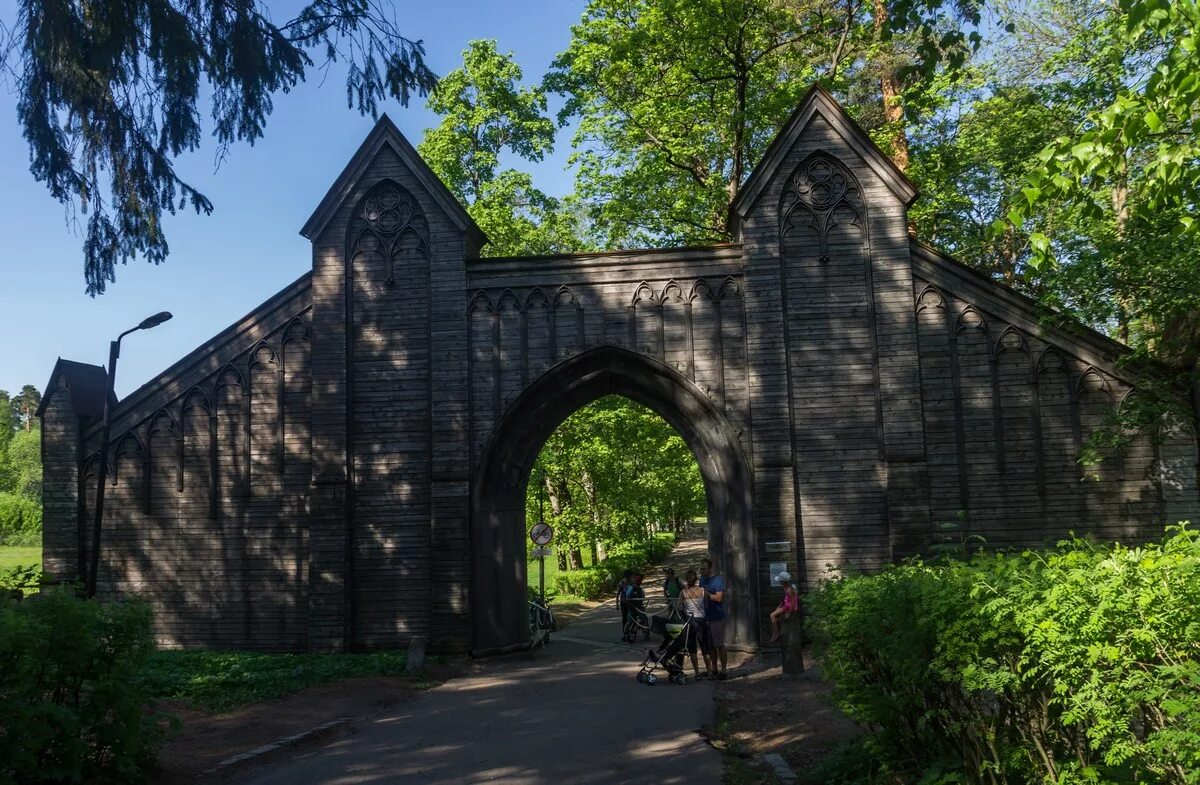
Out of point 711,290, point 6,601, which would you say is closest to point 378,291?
point 711,290

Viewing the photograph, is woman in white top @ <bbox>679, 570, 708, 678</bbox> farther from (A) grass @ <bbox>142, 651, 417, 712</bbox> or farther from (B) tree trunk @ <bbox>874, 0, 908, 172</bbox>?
(B) tree trunk @ <bbox>874, 0, 908, 172</bbox>

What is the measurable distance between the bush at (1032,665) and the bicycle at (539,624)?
439 inches

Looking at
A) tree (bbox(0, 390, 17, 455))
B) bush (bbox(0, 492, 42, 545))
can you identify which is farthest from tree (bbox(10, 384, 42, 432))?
bush (bbox(0, 492, 42, 545))

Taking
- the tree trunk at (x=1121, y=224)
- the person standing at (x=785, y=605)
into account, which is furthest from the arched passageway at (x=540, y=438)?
the tree trunk at (x=1121, y=224)

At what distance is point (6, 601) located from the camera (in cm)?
680

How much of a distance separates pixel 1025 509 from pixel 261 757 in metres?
12.2

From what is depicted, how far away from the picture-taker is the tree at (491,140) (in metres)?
29.8

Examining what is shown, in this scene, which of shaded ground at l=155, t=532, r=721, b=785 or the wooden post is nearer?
shaded ground at l=155, t=532, r=721, b=785

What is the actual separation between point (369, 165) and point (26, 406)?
130908mm

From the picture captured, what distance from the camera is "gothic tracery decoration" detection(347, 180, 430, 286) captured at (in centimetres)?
1670

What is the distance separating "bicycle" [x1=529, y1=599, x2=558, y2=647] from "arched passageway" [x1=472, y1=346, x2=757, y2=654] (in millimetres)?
1539

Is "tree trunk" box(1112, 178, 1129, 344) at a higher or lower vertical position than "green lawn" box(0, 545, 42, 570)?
higher

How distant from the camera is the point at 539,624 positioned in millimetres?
20172

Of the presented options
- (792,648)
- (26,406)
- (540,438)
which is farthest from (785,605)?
(26,406)
